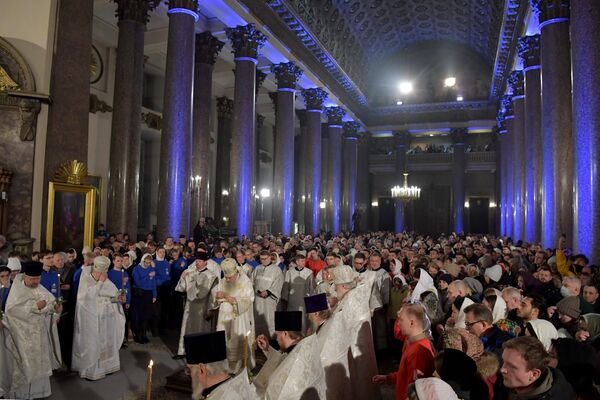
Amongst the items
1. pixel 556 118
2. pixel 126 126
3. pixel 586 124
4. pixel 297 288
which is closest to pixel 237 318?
pixel 297 288

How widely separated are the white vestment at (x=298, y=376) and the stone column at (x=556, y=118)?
10332 mm

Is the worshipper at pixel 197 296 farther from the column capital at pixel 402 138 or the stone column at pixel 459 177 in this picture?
the column capital at pixel 402 138

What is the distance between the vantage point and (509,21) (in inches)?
776

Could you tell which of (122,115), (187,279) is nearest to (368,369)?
(187,279)

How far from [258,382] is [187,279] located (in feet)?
14.1

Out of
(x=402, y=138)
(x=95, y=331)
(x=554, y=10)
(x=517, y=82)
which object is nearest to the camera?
(x=95, y=331)

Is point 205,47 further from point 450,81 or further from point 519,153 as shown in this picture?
point 450,81

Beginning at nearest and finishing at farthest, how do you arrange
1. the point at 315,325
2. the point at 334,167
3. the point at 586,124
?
1. the point at 315,325
2. the point at 586,124
3. the point at 334,167

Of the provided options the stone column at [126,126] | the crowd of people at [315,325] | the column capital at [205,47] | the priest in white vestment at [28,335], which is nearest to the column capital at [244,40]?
the column capital at [205,47]

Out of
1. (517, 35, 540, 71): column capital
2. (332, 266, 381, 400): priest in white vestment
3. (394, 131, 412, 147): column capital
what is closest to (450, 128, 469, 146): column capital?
(394, 131, 412, 147): column capital

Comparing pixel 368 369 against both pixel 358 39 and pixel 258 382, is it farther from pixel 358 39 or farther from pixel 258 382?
pixel 358 39

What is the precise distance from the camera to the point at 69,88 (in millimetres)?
10648

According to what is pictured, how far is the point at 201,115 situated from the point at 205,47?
2.46m

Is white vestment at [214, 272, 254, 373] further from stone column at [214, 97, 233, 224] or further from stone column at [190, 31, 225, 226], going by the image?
stone column at [214, 97, 233, 224]
